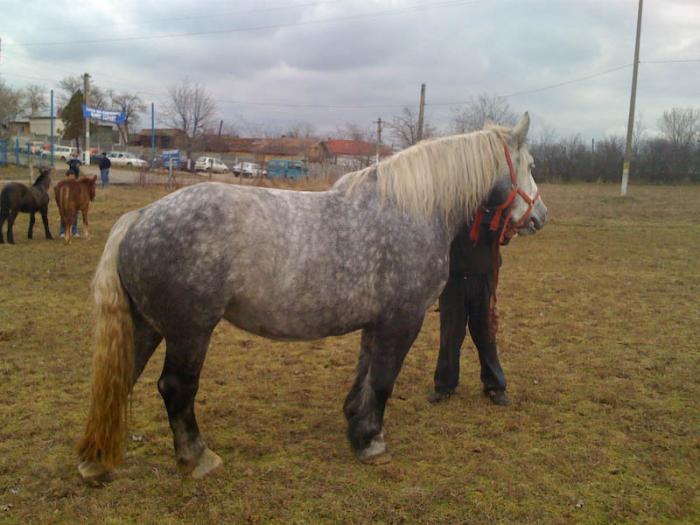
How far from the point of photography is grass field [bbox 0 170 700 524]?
2.94 meters

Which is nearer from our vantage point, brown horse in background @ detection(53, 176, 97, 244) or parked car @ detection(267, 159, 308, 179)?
brown horse in background @ detection(53, 176, 97, 244)

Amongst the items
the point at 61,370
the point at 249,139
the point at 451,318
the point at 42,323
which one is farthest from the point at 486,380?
the point at 249,139

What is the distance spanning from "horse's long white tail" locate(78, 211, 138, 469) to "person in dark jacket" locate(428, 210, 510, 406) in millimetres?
2448

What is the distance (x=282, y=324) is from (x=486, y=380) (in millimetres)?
Result: 2140

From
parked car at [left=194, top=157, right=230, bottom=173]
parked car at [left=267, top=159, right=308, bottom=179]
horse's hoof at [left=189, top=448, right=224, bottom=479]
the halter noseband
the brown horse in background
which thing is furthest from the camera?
parked car at [left=194, top=157, right=230, bottom=173]

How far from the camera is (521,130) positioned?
3.69m

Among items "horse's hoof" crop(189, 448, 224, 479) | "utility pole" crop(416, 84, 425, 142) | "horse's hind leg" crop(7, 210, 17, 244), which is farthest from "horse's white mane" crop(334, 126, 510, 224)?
"utility pole" crop(416, 84, 425, 142)

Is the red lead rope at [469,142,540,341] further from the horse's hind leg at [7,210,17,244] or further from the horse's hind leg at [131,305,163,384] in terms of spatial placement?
the horse's hind leg at [7,210,17,244]

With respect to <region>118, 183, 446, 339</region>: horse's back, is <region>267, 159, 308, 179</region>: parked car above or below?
above

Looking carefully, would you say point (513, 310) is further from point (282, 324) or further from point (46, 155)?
point (46, 155)

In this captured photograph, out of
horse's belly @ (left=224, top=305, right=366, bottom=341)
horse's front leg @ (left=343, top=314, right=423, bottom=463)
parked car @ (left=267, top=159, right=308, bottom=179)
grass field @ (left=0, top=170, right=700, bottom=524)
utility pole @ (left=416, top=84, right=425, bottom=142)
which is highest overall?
utility pole @ (left=416, top=84, right=425, bottom=142)

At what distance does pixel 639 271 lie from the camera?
377 inches

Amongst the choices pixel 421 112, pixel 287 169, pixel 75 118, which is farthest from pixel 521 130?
pixel 75 118

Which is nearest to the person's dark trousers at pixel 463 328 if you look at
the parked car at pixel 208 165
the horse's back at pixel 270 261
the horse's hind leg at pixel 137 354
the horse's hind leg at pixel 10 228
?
the horse's back at pixel 270 261
